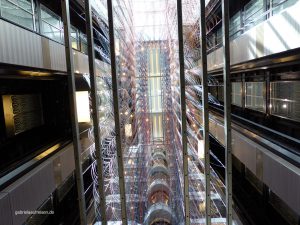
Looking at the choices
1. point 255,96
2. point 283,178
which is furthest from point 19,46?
point 255,96

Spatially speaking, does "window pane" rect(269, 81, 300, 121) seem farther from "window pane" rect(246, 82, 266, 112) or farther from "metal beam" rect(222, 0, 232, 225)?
"metal beam" rect(222, 0, 232, 225)

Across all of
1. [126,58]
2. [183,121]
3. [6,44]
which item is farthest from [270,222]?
[6,44]

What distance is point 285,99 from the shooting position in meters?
3.32

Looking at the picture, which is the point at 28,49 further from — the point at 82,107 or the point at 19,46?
the point at 82,107

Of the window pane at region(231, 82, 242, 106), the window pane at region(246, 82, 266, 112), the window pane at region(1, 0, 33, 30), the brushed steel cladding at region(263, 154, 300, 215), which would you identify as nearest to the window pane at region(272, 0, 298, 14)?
the window pane at region(246, 82, 266, 112)

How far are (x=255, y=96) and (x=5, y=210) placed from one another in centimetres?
399

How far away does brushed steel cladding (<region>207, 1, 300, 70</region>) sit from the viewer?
1.97 metres

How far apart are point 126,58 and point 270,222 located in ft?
10.8

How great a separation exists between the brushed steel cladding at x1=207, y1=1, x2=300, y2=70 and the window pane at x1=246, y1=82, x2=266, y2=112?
0.82m

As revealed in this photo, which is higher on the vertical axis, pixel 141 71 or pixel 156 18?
pixel 156 18

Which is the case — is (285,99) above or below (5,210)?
above

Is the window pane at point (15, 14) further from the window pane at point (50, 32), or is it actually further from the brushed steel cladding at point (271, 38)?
the brushed steel cladding at point (271, 38)

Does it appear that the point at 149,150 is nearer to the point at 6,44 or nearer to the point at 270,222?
the point at 270,222

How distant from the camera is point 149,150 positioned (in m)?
5.98
